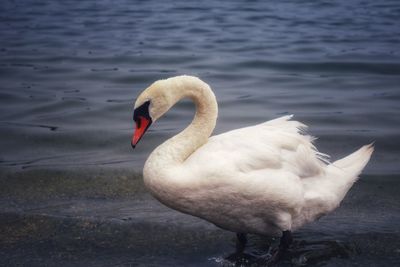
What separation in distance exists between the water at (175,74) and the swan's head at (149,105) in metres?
1.18

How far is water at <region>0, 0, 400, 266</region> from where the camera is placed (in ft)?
24.2

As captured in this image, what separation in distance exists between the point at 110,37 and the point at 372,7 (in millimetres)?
10249

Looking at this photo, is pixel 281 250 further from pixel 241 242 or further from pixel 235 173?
pixel 235 173

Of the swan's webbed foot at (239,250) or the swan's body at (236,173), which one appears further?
the swan's webbed foot at (239,250)

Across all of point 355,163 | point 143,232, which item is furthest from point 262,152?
point 143,232

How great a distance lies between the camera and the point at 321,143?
931 cm

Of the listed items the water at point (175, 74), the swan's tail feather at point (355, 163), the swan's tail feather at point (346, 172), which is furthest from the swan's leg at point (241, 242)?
the swan's tail feather at point (355, 163)

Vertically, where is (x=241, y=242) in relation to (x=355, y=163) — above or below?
below

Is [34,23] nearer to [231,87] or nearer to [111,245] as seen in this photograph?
[231,87]

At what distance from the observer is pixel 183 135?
5457 millimetres

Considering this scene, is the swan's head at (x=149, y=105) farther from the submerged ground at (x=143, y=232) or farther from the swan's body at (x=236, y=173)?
the submerged ground at (x=143, y=232)

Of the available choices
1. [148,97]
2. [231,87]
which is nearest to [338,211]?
[148,97]

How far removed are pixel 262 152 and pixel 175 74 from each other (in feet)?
28.8

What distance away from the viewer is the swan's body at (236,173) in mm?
5008
